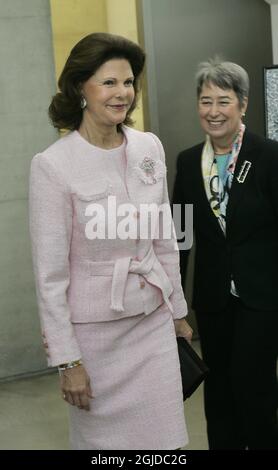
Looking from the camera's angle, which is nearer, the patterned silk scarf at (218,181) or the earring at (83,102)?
the earring at (83,102)

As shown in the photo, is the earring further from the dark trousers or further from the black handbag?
the dark trousers

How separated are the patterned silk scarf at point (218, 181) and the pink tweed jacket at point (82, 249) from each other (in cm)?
61

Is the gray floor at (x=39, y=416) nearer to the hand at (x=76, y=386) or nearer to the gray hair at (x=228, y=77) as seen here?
the hand at (x=76, y=386)

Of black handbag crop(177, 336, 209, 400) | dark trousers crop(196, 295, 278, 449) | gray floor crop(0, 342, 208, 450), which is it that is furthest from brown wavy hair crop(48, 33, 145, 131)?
gray floor crop(0, 342, 208, 450)

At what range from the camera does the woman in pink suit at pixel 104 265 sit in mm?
2744

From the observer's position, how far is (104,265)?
2.80 metres

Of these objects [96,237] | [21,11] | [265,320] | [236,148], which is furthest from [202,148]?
[21,11]

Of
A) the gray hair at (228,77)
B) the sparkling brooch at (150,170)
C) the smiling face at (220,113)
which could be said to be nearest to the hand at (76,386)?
the sparkling brooch at (150,170)

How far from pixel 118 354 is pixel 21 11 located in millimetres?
2843

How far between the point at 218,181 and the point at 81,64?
3.11ft

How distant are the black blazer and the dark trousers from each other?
0.23 feet

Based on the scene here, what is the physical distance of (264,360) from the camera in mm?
3549

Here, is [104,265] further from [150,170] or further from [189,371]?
[189,371]

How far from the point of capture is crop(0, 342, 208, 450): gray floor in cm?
432
